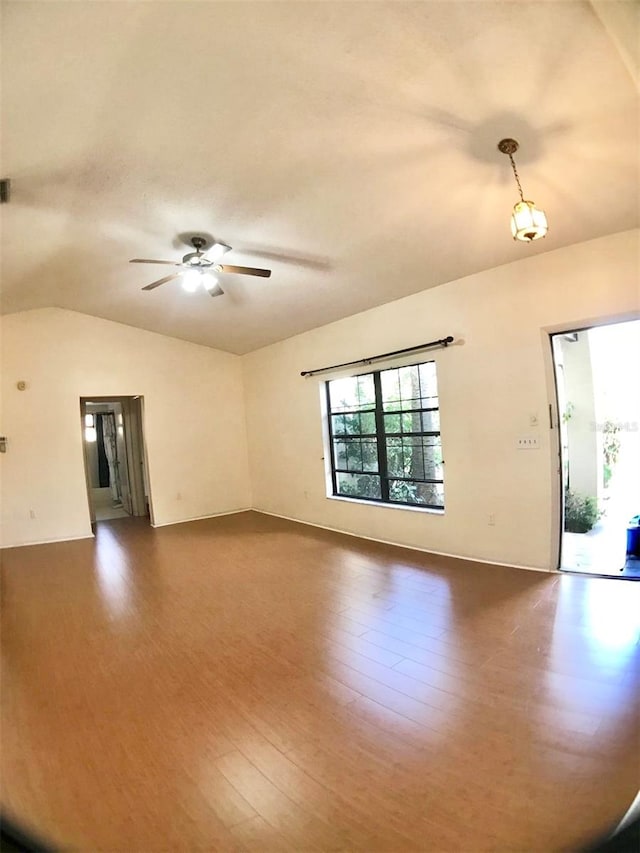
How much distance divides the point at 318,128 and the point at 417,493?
3569 millimetres

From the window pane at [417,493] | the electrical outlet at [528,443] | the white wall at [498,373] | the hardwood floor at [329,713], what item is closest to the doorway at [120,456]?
the hardwood floor at [329,713]

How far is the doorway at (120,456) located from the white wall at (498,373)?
4.36 m

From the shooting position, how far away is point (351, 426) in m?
5.47

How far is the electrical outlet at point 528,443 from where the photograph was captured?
3545mm

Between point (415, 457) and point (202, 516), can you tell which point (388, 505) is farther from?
point (202, 516)

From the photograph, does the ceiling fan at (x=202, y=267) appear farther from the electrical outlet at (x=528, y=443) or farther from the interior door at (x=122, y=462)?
the interior door at (x=122, y=462)

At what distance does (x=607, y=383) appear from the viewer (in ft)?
14.0

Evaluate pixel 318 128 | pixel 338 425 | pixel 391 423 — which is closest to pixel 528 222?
pixel 318 128

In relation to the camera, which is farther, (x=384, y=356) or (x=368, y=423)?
(x=368, y=423)

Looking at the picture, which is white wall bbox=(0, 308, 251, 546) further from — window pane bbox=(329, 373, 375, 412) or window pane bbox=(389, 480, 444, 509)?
window pane bbox=(389, 480, 444, 509)

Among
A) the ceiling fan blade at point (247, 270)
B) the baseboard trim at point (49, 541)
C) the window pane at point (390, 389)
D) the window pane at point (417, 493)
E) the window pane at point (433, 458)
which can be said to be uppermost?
the ceiling fan blade at point (247, 270)

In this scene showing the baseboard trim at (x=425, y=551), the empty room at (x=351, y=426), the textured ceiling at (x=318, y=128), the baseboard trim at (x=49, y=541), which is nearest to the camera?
the empty room at (x=351, y=426)

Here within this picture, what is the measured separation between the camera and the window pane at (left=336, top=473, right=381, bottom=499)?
17.0ft

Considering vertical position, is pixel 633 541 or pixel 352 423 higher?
pixel 352 423
